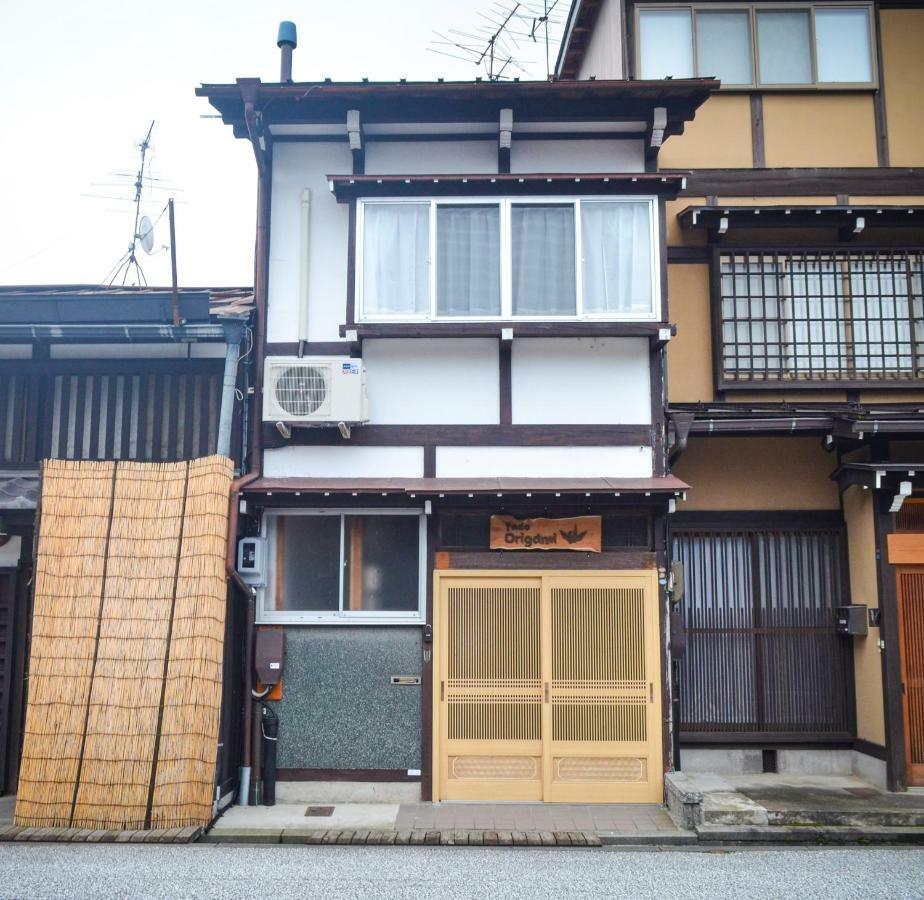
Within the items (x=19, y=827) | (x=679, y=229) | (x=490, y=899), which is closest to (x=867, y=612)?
(x=679, y=229)

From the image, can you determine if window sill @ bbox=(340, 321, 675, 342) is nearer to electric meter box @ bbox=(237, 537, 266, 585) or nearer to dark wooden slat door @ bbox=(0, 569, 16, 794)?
electric meter box @ bbox=(237, 537, 266, 585)

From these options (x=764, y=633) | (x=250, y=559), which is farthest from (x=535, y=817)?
(x=250, y=559)

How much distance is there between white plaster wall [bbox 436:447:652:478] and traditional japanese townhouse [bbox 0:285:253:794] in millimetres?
2528

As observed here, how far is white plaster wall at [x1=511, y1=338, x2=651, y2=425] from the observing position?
1025cm

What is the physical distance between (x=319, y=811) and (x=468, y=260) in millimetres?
6259

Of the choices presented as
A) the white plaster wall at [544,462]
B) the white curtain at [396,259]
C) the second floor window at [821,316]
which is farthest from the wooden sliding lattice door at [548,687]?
the second floor window at [821,316]

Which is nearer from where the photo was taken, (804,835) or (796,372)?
(804,835)

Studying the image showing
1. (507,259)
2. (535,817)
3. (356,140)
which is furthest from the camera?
(356,140)

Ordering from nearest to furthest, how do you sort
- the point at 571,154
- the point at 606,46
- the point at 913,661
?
the point at 913,661, the point at 571,154, the point at 606,46

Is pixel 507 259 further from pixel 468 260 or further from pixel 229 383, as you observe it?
pixel 229 383

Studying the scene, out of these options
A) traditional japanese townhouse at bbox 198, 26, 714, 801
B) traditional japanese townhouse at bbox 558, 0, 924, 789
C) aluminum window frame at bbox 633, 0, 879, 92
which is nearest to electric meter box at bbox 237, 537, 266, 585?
traditional japanese townhouse at bbox 198, 26, 714, 801

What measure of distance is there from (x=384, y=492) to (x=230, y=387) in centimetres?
212

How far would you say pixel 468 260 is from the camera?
10.4 m

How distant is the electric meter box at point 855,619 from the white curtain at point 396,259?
6060 millimetres
